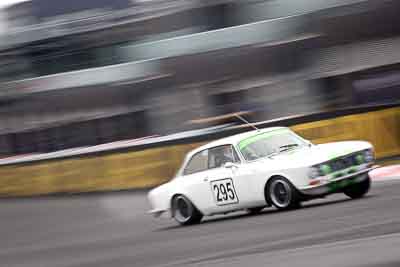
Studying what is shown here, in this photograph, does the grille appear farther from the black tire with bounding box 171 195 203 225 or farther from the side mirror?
the black tire with bounding box 171 195 203 225

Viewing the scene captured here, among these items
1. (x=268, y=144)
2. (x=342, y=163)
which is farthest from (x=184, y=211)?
(x=342, y=163)

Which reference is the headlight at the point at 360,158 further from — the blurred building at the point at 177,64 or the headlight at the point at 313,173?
the blurred building at the point at 177,64

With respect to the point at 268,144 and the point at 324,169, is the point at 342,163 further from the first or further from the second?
the point at 268,144

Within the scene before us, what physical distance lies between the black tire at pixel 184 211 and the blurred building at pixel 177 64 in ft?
53.5

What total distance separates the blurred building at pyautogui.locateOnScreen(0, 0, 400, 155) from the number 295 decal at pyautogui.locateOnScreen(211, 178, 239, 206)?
16827 millimetres

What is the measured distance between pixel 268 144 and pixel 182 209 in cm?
170

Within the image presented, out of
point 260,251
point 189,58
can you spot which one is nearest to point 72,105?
point 189,58

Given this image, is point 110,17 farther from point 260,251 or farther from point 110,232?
point 260,251

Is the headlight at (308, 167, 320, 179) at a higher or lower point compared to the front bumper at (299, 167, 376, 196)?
higher

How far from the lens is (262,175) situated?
12.8 m

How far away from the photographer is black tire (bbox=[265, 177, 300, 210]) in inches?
493

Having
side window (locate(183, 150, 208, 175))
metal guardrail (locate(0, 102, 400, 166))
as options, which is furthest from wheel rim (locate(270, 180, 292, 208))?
metal guardrail (locate(0, 102, 400, 166))

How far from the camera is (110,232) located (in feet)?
48.4

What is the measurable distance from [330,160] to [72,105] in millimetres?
33678
